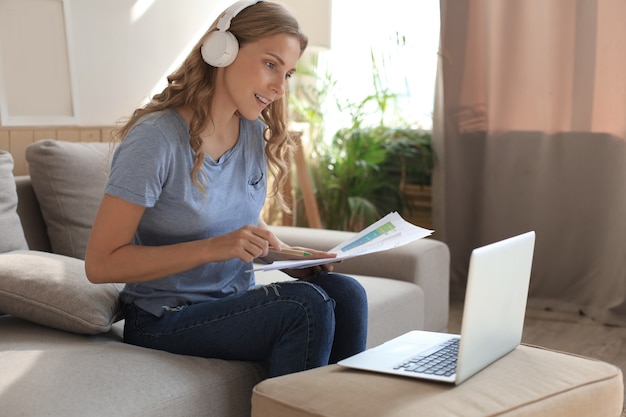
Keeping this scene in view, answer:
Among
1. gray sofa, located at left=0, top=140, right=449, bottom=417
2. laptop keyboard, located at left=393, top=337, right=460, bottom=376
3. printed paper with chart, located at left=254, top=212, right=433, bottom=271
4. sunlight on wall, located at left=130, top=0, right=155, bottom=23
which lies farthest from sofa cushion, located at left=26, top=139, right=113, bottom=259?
laptop keyboard, located at left=393, top=337, right=460, bottom=376

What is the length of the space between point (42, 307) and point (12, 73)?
1085mm

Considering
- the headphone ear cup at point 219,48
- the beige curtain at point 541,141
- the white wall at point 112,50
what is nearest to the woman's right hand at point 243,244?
the headphone ear cup at point 219,48

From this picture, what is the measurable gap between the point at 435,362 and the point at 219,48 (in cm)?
73

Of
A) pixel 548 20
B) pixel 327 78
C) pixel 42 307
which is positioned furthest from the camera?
pixel 327 78

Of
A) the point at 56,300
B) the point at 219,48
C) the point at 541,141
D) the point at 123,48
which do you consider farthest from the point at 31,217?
the point at 541,141

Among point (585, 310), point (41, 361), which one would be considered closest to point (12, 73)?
point (41, 361)

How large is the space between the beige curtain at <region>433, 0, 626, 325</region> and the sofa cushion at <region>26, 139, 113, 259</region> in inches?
73.1

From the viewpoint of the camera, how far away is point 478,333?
1380mm

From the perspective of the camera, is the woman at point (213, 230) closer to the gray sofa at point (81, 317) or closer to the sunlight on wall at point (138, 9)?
the gray sofa at point (81, 317)

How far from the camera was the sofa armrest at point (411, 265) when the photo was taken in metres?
2.43

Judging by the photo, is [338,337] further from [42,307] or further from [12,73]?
[12,73]

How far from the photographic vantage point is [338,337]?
166 centimetres

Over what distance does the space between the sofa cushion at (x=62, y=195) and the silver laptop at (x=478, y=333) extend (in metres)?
0.95

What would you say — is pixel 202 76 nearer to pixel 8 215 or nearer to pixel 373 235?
pixel 373 235
